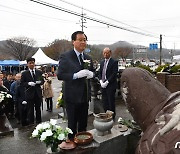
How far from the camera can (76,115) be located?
3.25 m

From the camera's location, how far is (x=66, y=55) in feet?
10.0

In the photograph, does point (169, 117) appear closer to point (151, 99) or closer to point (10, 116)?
point (151, 99)

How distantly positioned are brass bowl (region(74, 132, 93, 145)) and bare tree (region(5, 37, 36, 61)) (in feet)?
135

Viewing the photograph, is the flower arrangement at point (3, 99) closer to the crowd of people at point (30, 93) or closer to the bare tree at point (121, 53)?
the crowd of people at point (30, 93)

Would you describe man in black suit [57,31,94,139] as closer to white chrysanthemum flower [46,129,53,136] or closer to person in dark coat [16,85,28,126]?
white chrysanthemum flower [46,129,53,136]

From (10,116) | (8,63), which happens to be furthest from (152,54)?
(10,116)

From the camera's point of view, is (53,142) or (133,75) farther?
(53,142)

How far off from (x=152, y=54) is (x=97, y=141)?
97.5 meters

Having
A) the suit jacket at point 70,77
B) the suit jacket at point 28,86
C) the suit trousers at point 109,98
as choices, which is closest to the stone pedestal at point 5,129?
the suit jacket at point 28,86

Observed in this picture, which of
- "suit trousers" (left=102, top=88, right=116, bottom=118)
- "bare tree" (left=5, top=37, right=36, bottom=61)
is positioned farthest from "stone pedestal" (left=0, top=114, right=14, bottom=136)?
"bare tree" (left=5, top=37, right=36, bottom=61)

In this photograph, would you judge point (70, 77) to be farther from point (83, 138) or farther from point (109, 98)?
point (109, 98)

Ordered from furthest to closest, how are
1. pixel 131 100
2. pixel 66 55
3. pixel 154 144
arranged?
pixel 66 55, pixel 131 100, pixel 154 144

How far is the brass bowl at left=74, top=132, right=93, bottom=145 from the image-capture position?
116 inches

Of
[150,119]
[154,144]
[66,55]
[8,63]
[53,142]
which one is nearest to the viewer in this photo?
[154,144]
